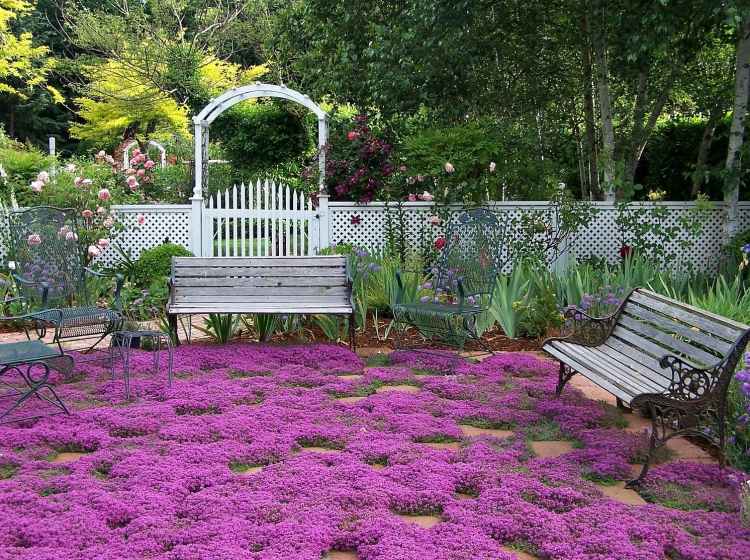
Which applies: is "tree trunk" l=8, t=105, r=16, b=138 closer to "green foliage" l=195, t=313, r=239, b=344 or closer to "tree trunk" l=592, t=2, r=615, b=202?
"tree trunk" l=592, t=2, r=615, b=202

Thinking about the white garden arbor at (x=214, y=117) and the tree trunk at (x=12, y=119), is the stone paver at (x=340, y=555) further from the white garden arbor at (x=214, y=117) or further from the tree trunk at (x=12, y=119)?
the tree trunk at (x=12, y=119)

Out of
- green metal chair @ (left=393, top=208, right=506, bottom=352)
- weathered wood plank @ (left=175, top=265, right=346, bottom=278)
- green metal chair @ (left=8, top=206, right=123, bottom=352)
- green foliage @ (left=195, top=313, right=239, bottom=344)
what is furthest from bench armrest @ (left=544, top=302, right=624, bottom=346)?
green metal chair @ (left=8, top=206, right=123, bottom=352)

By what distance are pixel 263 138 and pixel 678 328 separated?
13585 mm

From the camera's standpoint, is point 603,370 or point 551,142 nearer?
point 603,370

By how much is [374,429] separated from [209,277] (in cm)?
321

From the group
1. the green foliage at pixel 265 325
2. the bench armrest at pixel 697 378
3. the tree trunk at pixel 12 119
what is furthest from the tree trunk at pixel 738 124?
the tree trunk at pixel 12 119

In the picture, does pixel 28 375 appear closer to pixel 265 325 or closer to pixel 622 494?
pixel 265 325

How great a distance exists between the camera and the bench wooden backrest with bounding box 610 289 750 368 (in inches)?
168

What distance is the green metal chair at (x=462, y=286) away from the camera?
7.03m

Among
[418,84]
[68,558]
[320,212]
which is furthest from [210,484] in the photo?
[418,84]

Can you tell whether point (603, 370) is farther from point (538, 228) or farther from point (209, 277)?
point (538, 228)

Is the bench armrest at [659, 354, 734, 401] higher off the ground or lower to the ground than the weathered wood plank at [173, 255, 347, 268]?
lower

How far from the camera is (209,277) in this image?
7.53 metres

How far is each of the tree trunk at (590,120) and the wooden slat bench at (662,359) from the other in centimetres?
584
